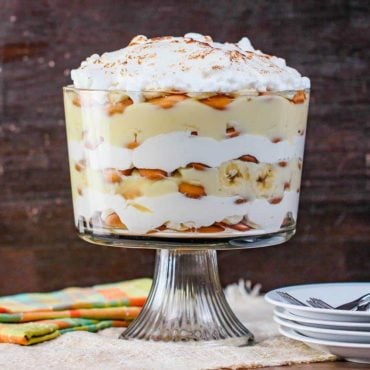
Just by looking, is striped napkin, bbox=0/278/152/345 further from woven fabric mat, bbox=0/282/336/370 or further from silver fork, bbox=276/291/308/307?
silver fork, bbox=276/291/308/307

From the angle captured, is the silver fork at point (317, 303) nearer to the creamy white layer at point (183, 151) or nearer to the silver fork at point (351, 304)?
the silver fork at point (351, 304)

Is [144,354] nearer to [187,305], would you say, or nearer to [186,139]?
[187,305]

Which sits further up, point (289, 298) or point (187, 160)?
point (187, 160)

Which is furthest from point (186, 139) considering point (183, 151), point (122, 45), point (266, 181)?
point (122, 45)

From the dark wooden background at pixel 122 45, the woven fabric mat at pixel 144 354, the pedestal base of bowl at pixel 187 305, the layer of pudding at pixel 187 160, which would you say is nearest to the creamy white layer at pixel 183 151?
the layer of pudding at pixel 187 160

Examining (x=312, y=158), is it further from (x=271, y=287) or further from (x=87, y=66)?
(x=87, y=66)

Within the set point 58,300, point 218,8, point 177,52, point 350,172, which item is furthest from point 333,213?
point 177,52
